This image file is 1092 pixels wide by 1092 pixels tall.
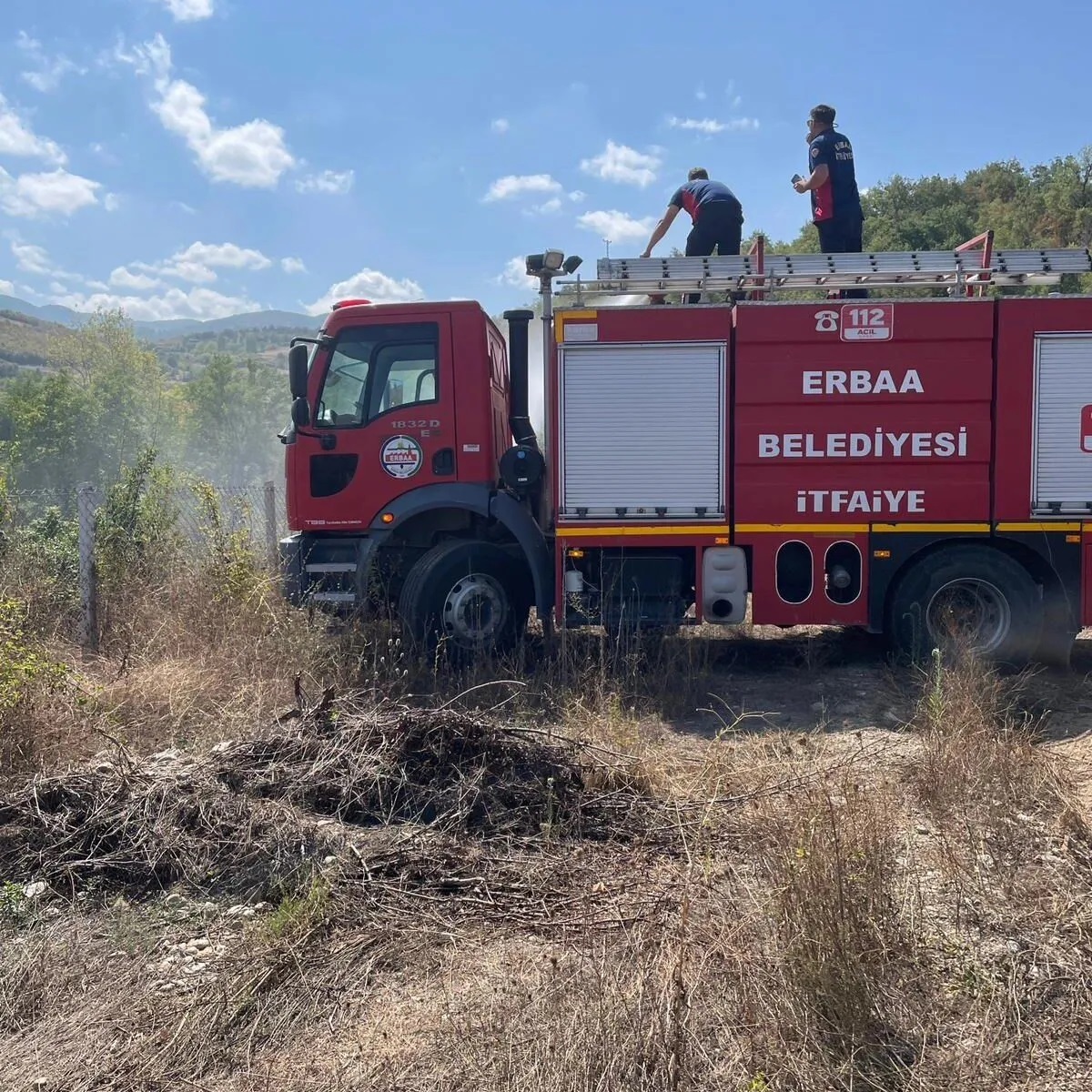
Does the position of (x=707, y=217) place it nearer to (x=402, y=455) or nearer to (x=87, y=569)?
(x=402, y=455)

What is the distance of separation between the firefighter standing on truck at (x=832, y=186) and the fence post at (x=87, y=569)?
269 inches

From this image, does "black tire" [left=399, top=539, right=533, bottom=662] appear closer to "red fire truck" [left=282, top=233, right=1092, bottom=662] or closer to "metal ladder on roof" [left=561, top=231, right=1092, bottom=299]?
"red fire truck" [left=282, top=233, right=1092, bottom=662]

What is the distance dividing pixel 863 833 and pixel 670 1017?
2.95 ft

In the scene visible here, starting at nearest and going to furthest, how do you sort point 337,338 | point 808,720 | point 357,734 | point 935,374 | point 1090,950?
point 1090,950
point 357,734
point 808,720
point 935,374
point 337,338

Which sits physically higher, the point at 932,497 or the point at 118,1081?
the point at 932,497

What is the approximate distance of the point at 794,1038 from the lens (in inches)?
104

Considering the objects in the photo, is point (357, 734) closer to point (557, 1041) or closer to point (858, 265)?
point (557, 1041)

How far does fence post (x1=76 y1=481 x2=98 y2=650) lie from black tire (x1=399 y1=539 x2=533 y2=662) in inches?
115

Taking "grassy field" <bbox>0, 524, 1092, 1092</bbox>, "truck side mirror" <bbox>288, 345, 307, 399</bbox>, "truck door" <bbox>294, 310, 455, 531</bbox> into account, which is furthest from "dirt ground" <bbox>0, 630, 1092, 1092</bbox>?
"truck side mirror" <bbox>288, 345, 307, 399</bbox>

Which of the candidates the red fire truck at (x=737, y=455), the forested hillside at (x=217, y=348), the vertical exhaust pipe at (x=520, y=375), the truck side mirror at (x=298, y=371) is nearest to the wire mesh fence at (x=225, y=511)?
the truck side mirror at (x=298, y=371)

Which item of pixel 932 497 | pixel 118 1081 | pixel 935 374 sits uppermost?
pixel 935 374

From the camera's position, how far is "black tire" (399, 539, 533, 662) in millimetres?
7449

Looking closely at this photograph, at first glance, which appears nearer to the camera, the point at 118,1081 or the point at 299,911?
the point at 118,1081

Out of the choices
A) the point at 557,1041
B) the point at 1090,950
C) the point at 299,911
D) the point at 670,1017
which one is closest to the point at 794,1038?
the point at 670,1017
